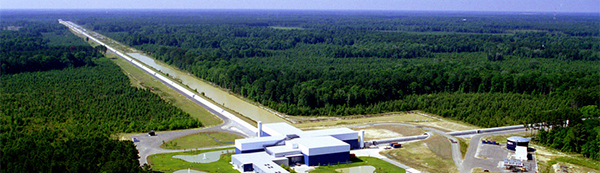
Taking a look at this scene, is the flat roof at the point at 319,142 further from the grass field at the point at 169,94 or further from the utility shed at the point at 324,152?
the grass field at the point at 169,94

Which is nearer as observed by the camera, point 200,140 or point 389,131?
point 200,140

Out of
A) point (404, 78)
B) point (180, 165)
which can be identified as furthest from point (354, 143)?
point (404, 78)

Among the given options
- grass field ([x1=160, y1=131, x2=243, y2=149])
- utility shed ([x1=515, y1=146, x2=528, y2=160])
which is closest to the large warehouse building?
grass field ([x1=160, y1=131, x2=243, y2=149])

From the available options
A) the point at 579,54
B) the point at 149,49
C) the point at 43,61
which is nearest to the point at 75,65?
the point at 43,61

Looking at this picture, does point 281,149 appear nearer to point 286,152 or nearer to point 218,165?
point 286,152

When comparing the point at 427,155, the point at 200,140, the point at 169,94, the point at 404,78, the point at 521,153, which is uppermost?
the point at 404,78

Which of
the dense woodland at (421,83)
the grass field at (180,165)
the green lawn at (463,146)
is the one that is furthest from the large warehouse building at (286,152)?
the dense woodland at (421,83)
